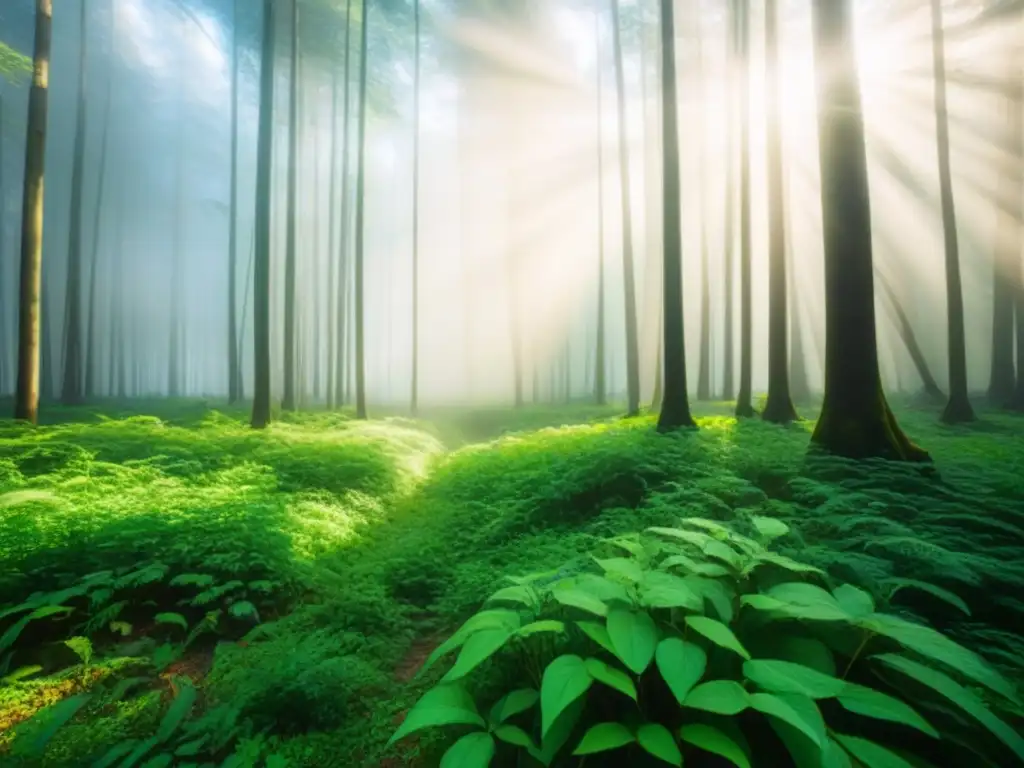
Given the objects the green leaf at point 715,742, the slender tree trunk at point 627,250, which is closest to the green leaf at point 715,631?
the green leaf at point 715,742

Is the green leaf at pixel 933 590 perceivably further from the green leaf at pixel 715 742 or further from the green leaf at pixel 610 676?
the green leaf at pixel 610 676

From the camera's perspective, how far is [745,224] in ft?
41.2

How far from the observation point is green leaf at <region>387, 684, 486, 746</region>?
1.64 m

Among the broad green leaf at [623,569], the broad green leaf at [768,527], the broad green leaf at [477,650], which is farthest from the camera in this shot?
the broad green leaf at [768,527]

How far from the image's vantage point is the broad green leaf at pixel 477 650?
5.69ft

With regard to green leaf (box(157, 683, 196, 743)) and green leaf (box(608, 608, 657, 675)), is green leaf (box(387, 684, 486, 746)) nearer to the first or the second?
green leaf (box(608, 608, 657, 675))

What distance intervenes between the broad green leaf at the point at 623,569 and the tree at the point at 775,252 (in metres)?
9.40

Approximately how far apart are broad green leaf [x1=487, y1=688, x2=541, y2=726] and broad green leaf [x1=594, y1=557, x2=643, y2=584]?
2.11ft

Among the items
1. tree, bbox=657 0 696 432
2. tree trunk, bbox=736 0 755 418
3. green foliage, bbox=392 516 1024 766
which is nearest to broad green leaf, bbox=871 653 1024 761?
green foliage, bbox=392 516 1024 766

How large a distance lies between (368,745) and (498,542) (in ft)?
10.5

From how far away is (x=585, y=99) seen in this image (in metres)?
23.1

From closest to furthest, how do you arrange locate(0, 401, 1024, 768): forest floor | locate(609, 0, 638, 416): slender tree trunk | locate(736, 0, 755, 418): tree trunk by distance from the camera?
1. locate(0, 401, 1024, 768): forest floor
2. locate(736, 0, 755, 418): tree trunk
3. locate(609, 0, 638, 416): slender tree trunk

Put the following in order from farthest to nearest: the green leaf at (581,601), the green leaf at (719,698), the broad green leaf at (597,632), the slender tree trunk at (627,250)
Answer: the slender tree trunk at (627,250)
the green leaf at (581,601)
the broad green leaf at (597,632)
the green leaf at (719,698)

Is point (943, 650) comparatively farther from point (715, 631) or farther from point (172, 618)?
point (172, 618)
